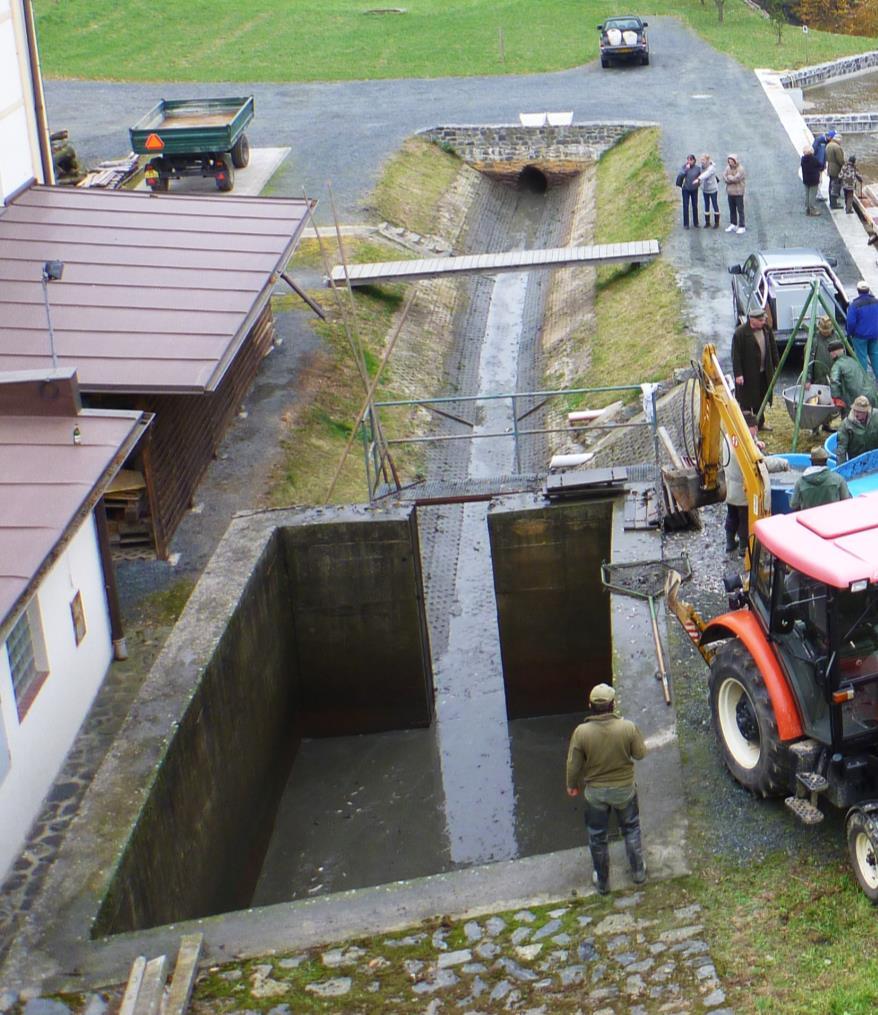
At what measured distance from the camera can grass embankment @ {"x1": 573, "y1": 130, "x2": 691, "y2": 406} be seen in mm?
23859

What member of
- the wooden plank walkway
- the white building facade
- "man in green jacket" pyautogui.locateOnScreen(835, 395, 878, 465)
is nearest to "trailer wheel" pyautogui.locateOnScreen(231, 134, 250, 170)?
the wooden plank walkway

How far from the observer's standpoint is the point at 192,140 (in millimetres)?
32031

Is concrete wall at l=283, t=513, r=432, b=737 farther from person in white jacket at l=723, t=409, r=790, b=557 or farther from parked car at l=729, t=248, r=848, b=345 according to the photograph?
parked car at l=729, t=248, r=848, b=345

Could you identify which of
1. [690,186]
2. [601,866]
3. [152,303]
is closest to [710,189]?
[690,186]

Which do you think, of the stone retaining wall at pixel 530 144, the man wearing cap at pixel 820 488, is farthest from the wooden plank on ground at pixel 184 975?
the stone retaining wall at pixel 530 144

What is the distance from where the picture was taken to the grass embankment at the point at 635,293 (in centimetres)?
2386

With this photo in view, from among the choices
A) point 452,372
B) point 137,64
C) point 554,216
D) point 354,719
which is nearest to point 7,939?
point 354,719

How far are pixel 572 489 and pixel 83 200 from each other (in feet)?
30.4

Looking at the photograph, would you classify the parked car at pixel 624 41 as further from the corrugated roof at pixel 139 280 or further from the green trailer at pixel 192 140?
the corrugated roof at pixel 139 280

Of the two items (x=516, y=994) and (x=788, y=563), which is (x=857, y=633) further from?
(x=516, y=994)

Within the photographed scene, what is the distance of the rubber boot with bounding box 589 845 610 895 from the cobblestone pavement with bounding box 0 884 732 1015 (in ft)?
0.32

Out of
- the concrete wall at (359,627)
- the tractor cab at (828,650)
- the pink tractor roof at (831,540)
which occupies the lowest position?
the concrete wall at (359,627)

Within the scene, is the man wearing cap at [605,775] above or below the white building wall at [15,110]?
below

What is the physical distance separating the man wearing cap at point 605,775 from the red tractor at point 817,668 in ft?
3.75
